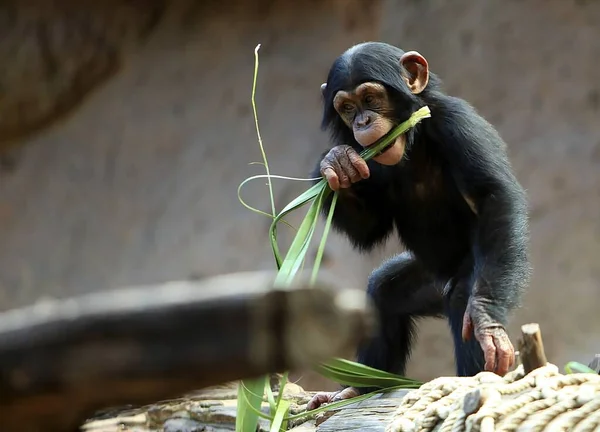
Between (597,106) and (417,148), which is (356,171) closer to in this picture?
(417,148)

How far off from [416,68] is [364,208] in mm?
633

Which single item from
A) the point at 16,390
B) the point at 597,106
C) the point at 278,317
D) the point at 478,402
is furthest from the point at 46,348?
the point at 597,106

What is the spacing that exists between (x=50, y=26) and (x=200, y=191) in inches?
66.3

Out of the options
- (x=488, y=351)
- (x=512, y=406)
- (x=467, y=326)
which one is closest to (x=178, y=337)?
(x=512, y=406)

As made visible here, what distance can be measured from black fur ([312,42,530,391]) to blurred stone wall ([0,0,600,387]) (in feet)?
7.56

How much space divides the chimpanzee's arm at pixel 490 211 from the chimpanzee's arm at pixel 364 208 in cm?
33

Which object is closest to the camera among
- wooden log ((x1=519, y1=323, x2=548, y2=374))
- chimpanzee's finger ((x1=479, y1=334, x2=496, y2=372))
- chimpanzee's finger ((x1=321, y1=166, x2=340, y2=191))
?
wooden log ((x1=519, y1=323, x2=548, y2=374))

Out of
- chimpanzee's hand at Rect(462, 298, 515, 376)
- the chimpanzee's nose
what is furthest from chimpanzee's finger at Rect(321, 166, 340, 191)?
chimpanzee's hand at Rect(462, 298, 515, 376)

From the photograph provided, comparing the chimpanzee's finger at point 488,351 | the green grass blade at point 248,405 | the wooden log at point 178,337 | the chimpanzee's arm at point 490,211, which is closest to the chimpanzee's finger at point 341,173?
the chimpanzee's arm at point 490,211

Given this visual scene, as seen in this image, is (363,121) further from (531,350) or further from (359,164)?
(531,350)

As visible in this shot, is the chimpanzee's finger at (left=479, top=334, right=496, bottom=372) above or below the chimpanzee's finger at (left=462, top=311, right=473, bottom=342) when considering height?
below

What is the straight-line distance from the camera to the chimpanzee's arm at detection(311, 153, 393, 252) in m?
3.64

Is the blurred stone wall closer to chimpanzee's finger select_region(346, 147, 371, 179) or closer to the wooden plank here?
chimpanzee's finger select_region(346, 147, 371, 179)

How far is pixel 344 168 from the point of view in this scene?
130 inches
